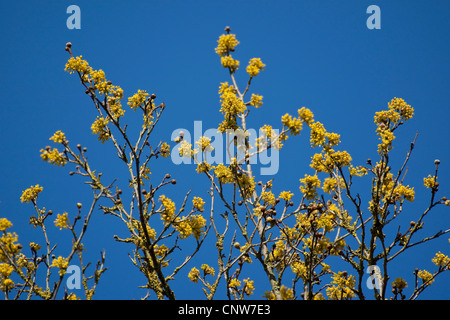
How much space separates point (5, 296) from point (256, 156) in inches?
166

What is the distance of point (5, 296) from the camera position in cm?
591

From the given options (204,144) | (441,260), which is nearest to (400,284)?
(441,260)

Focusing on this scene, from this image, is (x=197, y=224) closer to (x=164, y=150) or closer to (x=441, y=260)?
(x=164, y=150)

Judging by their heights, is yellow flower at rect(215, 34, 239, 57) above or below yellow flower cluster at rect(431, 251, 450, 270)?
above

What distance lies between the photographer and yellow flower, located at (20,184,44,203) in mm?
6172

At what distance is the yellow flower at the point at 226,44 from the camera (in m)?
6.32

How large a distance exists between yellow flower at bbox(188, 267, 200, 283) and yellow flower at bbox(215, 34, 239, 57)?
3661 mm

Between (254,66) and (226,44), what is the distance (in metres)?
0.60

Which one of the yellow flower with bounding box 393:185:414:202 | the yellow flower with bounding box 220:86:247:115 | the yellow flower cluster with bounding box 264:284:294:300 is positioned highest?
the yellow flower with bounding box 220:86:247:115

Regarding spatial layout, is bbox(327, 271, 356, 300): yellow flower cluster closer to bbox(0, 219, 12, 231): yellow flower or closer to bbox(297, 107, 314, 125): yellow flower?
bbox(297, 107, 314, 125): yellow flower

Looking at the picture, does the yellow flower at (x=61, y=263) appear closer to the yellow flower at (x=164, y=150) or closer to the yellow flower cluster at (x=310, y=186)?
the yellow flower at (x=164, y=150)

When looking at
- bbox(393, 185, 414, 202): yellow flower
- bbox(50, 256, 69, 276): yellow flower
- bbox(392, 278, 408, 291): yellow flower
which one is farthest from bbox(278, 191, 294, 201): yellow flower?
bbox(50, 256, 69, 276): yellow flower
